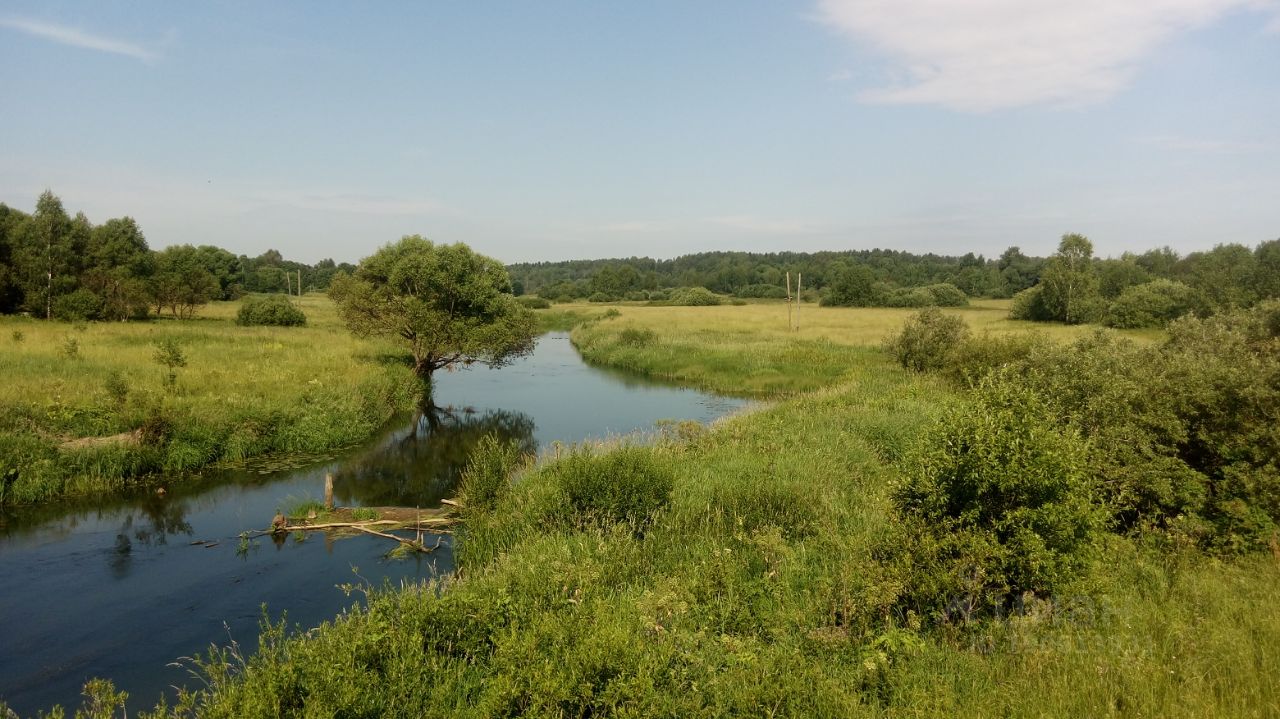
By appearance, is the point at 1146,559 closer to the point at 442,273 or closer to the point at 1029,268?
the point at 442,273

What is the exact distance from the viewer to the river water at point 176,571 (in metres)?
8.70

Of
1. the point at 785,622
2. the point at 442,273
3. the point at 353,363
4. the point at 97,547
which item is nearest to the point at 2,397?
the point at 97,547

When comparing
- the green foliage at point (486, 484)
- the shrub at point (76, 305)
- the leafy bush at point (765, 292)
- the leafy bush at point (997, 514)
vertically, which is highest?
the leafy bush at point (765, 292)

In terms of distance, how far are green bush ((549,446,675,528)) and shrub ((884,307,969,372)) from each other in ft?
67.3

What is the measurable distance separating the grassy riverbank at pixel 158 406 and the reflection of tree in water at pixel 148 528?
5.25 ft

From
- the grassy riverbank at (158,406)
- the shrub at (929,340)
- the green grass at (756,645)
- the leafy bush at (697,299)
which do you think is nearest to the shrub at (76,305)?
the grassy riverbank at (158,406)

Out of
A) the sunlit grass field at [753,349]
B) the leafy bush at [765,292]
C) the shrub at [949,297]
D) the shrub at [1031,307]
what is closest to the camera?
the sunlit grass field at [753,349]

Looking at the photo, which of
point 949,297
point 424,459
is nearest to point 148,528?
point 424,459

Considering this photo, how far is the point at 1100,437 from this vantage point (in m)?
10.0

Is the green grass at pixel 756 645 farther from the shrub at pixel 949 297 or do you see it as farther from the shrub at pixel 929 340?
the shrub at pixel 949 297

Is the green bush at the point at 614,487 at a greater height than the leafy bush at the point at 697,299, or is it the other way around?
the leafy bush at the point at 697,299

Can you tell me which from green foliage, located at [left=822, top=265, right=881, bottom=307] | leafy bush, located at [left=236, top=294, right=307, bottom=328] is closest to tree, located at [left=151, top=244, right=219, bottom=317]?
leafy bush, located at [left=236, top=294, right=307, bottom=328]

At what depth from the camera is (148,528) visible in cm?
1339

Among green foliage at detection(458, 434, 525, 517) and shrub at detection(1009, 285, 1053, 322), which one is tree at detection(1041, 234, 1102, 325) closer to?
shrub at detection(1009, 285, 1053, 322)
